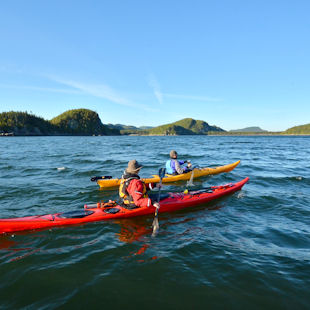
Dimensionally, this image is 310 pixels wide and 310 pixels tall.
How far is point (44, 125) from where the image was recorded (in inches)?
5758

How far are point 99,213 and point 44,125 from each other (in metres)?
161

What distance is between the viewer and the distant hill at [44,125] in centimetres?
12219

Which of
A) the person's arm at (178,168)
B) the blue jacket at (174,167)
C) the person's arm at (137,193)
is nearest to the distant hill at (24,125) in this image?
the blue jacket at (174,167)

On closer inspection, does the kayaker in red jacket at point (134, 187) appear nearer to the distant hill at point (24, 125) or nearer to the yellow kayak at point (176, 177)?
the yellow kayak at point (176, 177)

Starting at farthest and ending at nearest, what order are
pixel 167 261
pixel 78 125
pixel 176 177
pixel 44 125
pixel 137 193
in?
pixel 78 125 → pixel 44 125 → pixel 176 177 → pixel 137 193 → pixel 167 261

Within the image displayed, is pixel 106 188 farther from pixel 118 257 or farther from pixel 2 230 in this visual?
pixel 118 257

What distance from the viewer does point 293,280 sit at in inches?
154

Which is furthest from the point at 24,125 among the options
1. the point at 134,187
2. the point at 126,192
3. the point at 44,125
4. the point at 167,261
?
the point at 167,261

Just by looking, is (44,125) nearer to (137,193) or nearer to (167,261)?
(137,193)

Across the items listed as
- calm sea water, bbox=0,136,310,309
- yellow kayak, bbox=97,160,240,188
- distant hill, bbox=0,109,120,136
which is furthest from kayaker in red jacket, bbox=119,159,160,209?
distant hill, bbox=0,109,120,136

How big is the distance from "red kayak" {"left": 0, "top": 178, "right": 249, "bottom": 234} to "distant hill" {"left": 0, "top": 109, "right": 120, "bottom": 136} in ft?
439

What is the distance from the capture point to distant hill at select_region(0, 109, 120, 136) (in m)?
122

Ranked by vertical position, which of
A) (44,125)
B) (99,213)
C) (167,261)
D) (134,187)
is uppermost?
(44,125)

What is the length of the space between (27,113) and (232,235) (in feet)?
543
